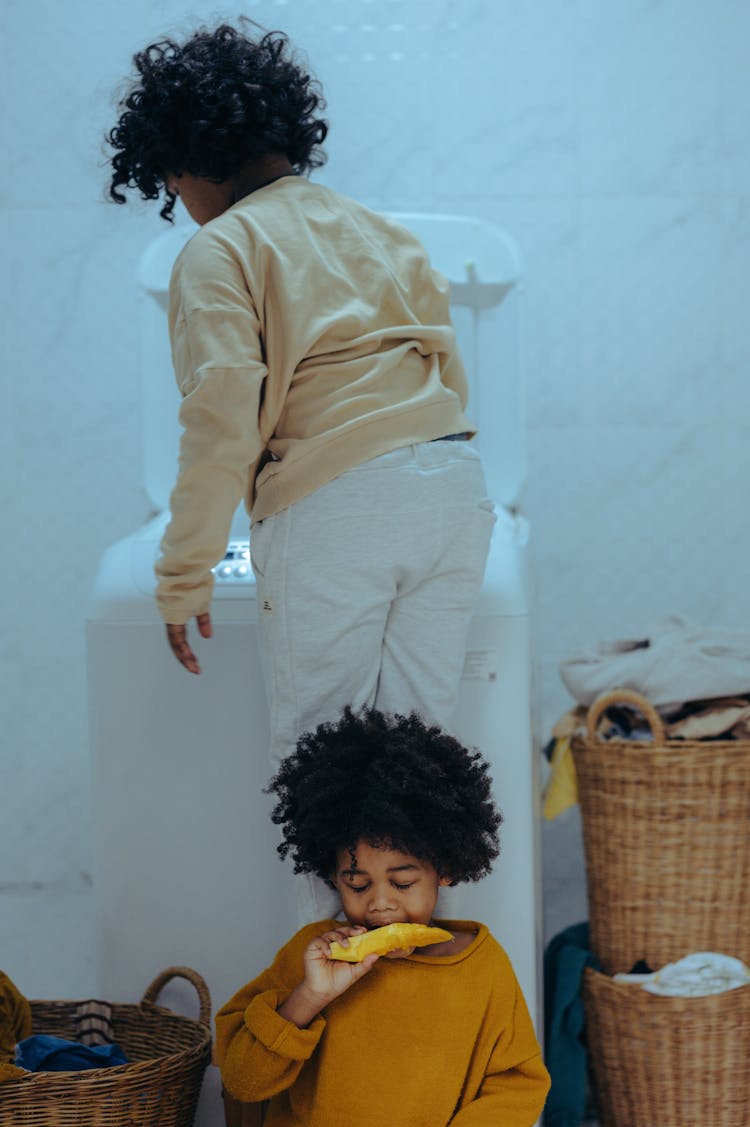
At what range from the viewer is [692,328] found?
8.37 ft

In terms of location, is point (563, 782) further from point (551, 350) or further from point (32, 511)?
point (32, 511)

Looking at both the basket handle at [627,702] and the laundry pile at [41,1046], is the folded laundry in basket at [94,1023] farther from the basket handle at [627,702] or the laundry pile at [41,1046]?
the basket handle at [627,702]

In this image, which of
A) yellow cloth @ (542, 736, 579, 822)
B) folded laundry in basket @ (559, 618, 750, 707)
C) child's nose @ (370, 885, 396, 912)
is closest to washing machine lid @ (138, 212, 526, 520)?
folded laundry in basket @ (559, 618, 750, 707)

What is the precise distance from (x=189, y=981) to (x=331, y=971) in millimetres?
494

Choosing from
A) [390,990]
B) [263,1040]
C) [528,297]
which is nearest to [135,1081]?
[263,1040]

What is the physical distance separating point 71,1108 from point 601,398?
161 cm

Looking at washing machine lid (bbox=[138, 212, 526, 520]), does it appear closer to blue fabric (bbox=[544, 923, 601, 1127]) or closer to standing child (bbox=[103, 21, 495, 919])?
standing child (bbox=[103, 21, 495, 919])

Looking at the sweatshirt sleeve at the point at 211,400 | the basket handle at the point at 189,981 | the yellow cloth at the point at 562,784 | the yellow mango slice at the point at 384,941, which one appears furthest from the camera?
the yellow cloth at the point at 562,784

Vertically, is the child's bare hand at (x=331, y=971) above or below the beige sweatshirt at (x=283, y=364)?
below

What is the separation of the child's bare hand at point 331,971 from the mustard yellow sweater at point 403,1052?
49 millimetres

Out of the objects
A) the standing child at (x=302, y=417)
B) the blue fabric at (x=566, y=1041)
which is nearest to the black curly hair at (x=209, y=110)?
the standing child at (x=302, y=417)

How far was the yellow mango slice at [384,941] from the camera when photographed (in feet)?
4.48

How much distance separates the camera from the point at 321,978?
4.54ft

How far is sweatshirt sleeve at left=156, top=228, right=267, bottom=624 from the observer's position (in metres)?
1.49
